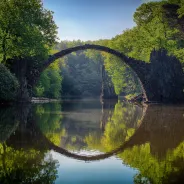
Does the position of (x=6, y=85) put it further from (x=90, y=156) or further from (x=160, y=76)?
(x=160, y=76)

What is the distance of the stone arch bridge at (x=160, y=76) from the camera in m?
43.2

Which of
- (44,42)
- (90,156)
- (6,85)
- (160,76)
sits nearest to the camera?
(90,156)

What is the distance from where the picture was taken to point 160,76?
44281 millimetres

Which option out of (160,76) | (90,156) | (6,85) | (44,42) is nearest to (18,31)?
(44,42)

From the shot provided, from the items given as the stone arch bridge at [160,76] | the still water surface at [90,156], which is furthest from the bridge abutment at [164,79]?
the still water surface at [90,156]

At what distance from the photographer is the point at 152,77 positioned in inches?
1757

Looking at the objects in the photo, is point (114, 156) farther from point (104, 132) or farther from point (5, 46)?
point (5, 46)

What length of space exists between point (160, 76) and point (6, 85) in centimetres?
2307

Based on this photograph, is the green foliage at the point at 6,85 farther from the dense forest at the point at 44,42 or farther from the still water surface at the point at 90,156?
the still water surface at the point at 90,156

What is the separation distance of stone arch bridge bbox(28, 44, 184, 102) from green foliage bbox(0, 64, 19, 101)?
499 inches

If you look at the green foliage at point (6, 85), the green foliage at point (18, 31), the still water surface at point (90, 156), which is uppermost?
the green foliage at point (18, 31)

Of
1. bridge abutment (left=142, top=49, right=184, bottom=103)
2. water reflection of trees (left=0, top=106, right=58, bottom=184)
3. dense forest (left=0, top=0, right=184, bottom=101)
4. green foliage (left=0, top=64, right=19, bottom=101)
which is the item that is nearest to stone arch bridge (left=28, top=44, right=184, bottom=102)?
bridge abutment (left=142, top=49, right=184, bottom=103)

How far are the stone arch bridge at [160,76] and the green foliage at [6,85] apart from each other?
12674 millimetres

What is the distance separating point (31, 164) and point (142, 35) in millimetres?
41708
